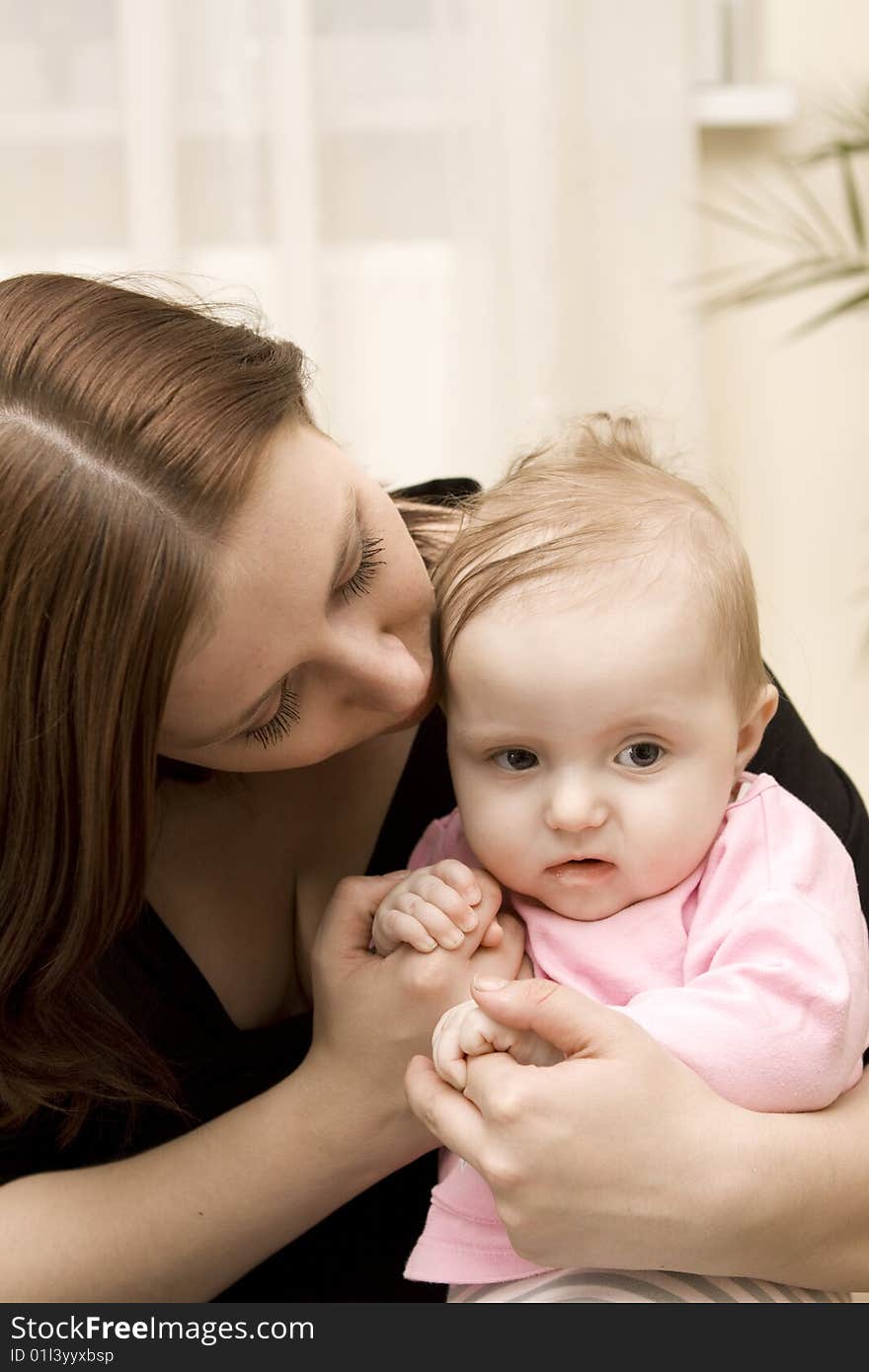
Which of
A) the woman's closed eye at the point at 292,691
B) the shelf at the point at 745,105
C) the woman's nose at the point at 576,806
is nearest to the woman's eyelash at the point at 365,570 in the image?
the woman's closed eye at the point at 292,691

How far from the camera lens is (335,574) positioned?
1095mm

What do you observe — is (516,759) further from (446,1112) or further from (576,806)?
(446,1112)

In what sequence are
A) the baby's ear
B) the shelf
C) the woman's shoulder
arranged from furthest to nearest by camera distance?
the shelf < the woman's shoulder < the baby's ear

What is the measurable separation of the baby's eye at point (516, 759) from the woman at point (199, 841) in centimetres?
9

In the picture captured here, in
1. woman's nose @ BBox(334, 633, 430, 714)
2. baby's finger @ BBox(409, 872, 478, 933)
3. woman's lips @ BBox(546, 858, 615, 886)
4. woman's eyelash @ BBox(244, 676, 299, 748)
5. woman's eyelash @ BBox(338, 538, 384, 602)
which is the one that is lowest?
baby's finger @ BBox(409, 872, 478, 933)

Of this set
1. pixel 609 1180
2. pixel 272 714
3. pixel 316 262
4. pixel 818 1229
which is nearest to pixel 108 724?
pixel 272 714

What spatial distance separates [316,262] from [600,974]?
1.61 m

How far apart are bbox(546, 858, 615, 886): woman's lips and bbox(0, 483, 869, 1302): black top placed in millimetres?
240

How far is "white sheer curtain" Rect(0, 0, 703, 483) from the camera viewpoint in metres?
2.33

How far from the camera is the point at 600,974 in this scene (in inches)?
44.4

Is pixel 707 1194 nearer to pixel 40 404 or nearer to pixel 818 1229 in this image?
pixel 818 1229

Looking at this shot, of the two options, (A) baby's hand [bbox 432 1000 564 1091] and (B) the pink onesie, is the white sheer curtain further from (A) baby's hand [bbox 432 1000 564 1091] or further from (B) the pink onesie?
(A) baby's hand [bbox 432 1000 564 1091]

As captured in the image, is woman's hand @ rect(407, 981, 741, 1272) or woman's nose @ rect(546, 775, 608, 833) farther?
woman's nose @ rect(546, 775, 608, 833)

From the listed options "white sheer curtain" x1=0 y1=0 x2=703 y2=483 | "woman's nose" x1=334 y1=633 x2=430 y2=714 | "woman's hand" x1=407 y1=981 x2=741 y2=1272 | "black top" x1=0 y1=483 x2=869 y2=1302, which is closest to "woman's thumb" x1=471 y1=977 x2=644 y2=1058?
"woman's hand" x1=407 y1=981 x2=741 y2=1272
